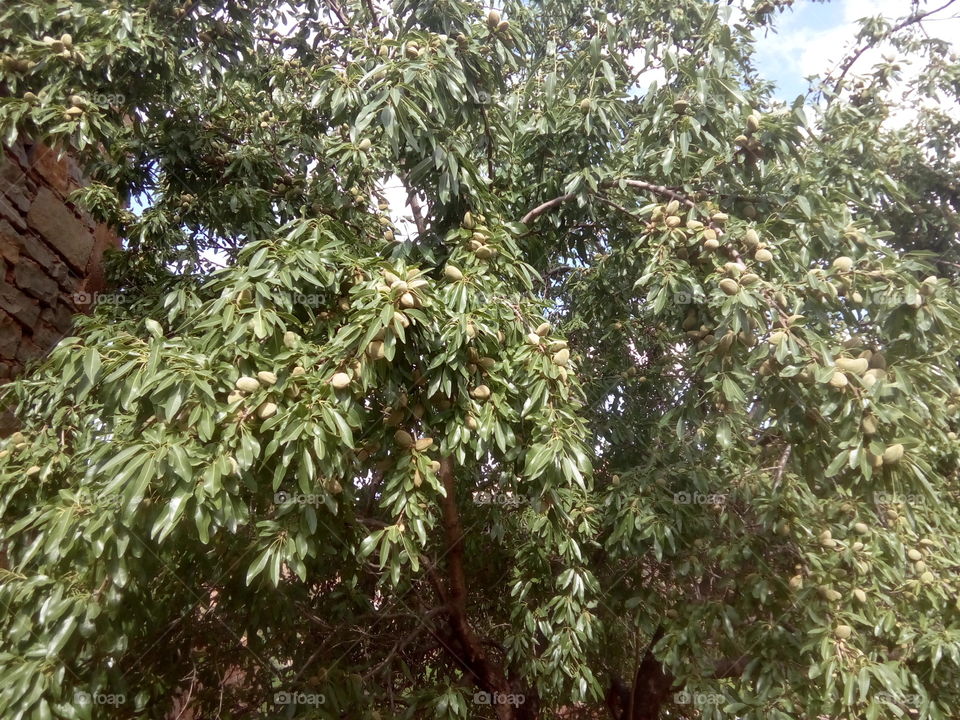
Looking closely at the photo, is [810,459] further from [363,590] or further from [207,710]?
[207,710]

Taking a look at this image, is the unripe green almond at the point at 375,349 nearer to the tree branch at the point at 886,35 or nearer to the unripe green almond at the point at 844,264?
the unripe green almond at the point at 844,264

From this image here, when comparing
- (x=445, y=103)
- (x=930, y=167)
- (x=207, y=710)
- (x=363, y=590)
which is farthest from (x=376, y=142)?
(x=930, y=167)

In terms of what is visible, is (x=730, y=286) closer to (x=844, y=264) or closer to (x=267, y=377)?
(x=844, y=264)

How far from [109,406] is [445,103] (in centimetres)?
159

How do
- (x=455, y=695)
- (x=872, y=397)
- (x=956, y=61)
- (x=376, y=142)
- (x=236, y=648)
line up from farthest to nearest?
(x=956, y=61)
(x=376, y=142)
(x=236, y=648)
(x=455, y=695)
(x=872, y=397)

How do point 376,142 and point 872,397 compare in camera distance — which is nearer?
point 872,397

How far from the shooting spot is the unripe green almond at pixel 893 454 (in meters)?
1.90

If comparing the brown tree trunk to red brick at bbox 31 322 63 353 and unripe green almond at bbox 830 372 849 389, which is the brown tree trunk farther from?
red brick at bbox 31 322 63 353

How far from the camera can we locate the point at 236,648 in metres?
2.91

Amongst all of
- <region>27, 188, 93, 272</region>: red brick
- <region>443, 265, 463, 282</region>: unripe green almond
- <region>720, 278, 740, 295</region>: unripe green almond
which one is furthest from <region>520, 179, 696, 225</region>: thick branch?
<region>27, 188, 93, 272</region>: red brick

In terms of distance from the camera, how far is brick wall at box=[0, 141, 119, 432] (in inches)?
161

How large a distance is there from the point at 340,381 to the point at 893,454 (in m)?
1.58

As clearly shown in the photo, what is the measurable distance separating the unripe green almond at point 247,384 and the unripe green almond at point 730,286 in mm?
1501

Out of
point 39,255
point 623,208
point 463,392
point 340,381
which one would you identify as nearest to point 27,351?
point 39,255
